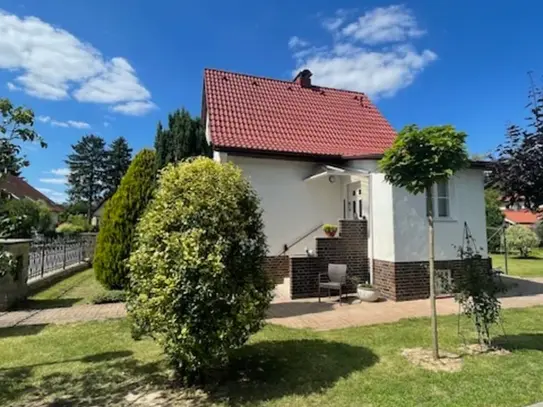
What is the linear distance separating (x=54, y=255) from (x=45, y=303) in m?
6.62

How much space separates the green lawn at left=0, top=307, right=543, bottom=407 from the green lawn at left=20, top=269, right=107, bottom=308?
10.4 feet

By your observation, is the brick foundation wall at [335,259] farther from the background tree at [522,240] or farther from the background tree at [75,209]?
the background tree at [75,209]

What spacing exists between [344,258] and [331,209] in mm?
2662

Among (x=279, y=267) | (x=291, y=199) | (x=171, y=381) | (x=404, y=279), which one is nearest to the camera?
(x=171, y=381)

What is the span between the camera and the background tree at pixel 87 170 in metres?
77.2

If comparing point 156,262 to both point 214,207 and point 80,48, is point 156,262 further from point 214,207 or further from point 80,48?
point 80,48

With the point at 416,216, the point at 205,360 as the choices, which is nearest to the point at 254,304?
the point at 205,360

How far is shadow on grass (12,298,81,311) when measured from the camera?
33.6ft

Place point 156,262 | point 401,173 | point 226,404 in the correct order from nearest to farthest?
point 226,404 → point 156,262 → point 401,173

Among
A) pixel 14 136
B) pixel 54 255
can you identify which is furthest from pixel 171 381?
pixel 54 255

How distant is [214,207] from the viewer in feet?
16.0

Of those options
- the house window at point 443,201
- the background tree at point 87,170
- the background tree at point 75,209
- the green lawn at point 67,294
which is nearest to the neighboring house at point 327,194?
the house window at point 443,201

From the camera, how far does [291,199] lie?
1319cm

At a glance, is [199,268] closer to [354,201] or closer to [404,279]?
[404,279]
